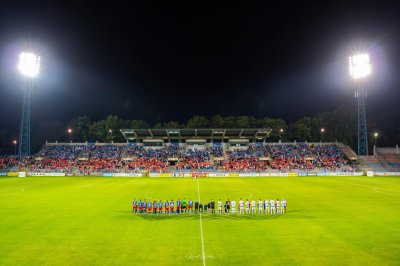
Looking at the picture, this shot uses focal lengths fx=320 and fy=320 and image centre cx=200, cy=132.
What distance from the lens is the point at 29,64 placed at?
206 ft

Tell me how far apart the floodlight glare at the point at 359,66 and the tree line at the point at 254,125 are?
42.6 m

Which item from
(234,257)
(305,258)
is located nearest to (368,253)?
(305,258)

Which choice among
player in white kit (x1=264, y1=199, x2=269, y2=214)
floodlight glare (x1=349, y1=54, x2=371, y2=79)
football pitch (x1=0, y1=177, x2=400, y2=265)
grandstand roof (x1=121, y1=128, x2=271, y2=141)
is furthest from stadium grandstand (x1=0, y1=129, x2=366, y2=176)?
football pitch (x1=0, y1=177, x2=400, y2=265)

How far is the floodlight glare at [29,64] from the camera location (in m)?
62.0

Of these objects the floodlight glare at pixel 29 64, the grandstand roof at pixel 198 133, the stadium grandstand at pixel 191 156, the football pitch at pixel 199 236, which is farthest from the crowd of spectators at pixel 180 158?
the football pitch at pixel 199 236

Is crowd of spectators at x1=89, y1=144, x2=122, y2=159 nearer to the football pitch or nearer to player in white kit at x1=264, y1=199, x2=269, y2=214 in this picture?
the football pitch

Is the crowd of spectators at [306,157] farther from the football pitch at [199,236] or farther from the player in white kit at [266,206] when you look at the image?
the player in white kit at [266,206]

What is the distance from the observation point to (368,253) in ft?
46.5

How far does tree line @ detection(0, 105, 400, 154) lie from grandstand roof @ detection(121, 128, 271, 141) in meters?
25.8

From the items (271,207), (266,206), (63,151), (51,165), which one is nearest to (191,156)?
(51,165)

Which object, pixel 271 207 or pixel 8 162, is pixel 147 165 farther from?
pixel 271 207

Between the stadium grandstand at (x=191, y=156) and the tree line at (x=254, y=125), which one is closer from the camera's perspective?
the stadium grandstand at (x=191, y=156)

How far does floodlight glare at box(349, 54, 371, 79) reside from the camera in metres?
61.8

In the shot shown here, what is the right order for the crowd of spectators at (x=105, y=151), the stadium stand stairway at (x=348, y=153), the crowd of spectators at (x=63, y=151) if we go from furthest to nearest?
the crowd of spectators at (x=105, y=151), the crowd of spectators at (x=63, y=151), the stadium stand stairway at (x=348, y=153)
